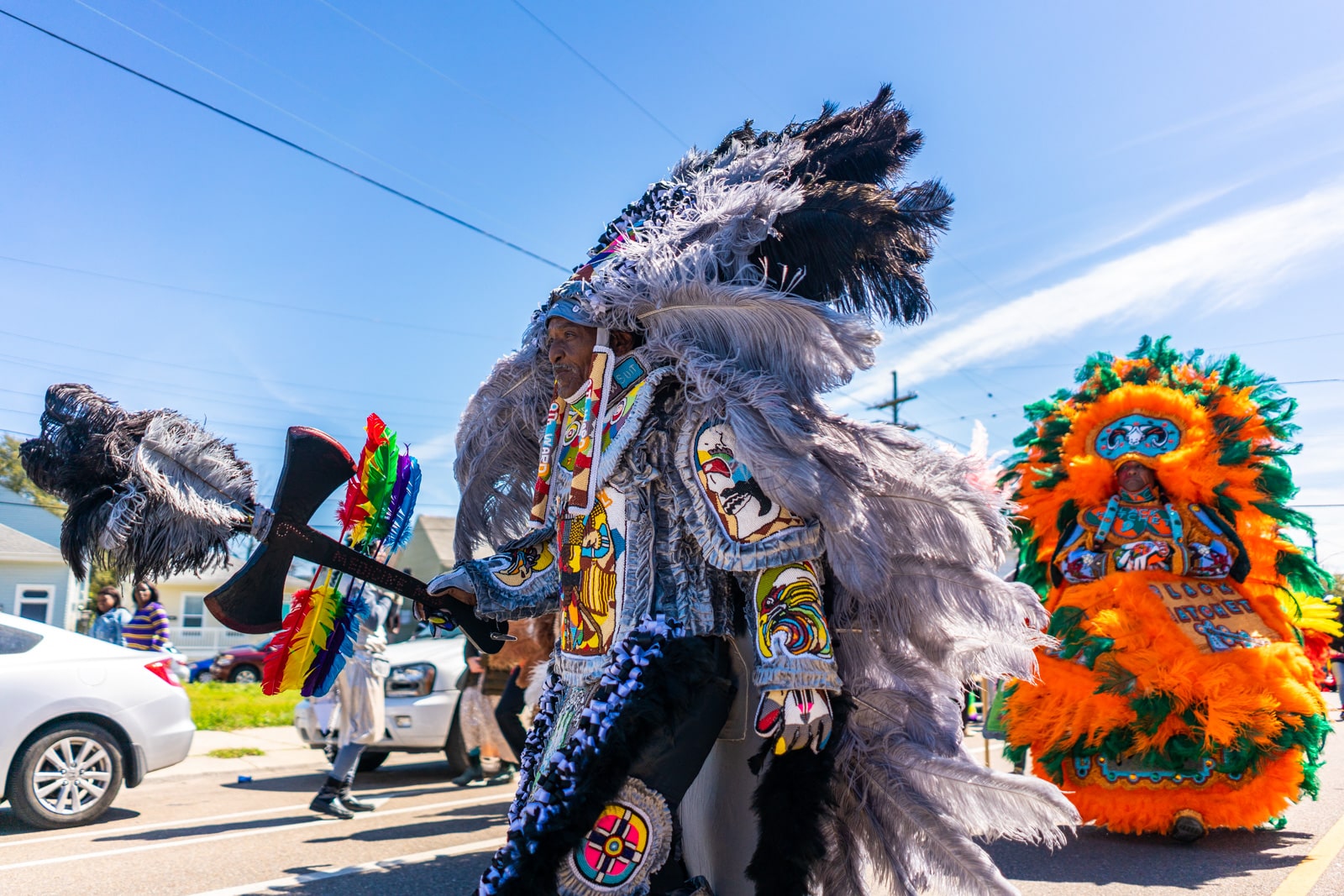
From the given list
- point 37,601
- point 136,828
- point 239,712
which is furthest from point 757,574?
point 37,601

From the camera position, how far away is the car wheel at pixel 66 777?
6.05 meters

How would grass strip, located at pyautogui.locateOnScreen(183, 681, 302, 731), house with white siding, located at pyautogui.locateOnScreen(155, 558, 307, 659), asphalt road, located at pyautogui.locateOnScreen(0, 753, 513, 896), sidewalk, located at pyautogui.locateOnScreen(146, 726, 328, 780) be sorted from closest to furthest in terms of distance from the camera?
asphalt road, located at pyautogui.locateOnScreen(0, 753, 513, 896) < sidewalk, located at pyautogui.locateOnScreen(146, 726, 328, 780) < grass strip, located at pyautogui.locateOnScreen(183, 681, 302, 731) < house with white siding, located at pyautogui.locateOnScreen(155, 558, 307, 659)

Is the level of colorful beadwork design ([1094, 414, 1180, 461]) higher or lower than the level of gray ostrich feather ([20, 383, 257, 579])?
higher

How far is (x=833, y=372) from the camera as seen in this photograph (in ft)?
9.32

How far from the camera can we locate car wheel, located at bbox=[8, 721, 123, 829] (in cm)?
605

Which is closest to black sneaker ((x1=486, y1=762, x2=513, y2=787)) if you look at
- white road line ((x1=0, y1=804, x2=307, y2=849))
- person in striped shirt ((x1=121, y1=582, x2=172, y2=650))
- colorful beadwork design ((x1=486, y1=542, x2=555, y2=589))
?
white road line ((x1=0, y1=804, x2=307, y2=849))

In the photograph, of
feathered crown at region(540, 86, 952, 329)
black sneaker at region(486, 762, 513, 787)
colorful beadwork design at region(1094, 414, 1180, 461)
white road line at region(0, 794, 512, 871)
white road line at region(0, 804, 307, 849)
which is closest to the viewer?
feathered crown at region(540, 86, 952, 329)

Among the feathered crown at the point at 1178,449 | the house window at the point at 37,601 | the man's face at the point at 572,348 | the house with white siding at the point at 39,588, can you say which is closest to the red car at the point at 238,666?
the house with white siding at the point at 39,588

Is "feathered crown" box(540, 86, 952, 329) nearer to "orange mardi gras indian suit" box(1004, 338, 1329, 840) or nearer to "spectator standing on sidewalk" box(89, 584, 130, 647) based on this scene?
"orange mardi gras indian suit" box(1004, 338, 1329, 840)

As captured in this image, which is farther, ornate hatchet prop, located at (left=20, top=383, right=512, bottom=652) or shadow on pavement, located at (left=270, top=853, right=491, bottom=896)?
shadow on pavement, located at (left=270, top=853, right=491, bottom=896)

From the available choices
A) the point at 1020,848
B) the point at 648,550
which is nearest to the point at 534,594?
the point at 648,550

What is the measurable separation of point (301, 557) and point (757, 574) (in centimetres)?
136

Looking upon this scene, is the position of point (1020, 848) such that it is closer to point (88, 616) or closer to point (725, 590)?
point (725, 590)

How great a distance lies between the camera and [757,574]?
2.56 meters
